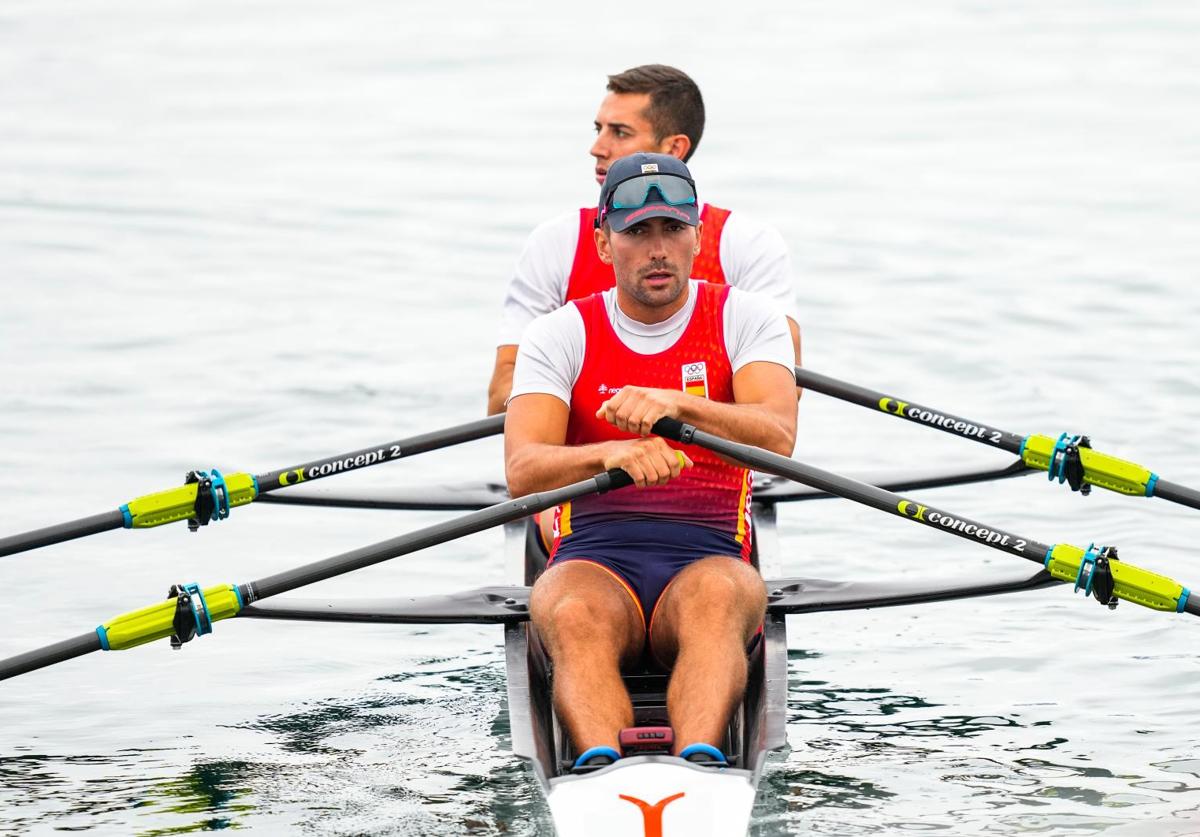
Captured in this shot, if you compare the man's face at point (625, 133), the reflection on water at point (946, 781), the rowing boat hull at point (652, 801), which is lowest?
the reflection on water at point (946, 781)

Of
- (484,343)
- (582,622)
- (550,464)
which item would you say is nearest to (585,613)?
(582,622)

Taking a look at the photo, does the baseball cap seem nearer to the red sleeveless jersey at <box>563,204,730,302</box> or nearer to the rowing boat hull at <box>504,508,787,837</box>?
the red sleeveless jersey at <box>563,204,730,302</box>

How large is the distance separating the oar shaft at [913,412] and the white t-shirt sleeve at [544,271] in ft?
3.28

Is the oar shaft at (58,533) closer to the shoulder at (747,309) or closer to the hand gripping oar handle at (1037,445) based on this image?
the shoulder at (747,309)

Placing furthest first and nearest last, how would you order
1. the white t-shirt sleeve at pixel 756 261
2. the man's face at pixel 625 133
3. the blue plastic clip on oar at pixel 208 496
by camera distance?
the man's face at pixel 625 133
the white t-shirt sleeve at pixel 756 261
the blue plastic clip on oar at pixel 208 496

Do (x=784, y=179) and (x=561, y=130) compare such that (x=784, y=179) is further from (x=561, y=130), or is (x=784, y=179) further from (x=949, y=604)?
(x=949, y=604)

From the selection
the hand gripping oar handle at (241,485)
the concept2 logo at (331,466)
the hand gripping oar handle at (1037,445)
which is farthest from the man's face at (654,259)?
the concept2 logo at (331,466)

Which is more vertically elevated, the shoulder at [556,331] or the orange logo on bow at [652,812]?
the shoulder at [556,331]

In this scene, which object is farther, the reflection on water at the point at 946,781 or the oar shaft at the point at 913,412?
the oar shaft at the point at 913,412

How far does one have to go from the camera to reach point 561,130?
65.7 ft

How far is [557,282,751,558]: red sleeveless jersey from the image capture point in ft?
20.5

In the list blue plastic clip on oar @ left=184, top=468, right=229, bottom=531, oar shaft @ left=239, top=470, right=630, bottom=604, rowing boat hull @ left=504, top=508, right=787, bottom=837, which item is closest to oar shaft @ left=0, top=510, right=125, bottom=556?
blue plastic clip on oar @ left=184, top=468, right=229, bottom=531

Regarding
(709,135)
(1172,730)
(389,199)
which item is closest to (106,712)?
(1172,730)

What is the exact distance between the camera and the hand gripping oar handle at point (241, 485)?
711cm
